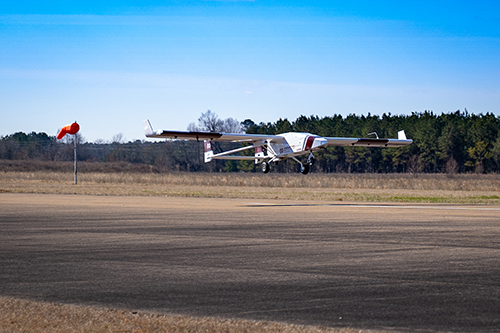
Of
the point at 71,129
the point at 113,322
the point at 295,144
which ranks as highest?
the point at 71,129

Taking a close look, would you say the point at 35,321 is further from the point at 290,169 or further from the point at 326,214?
the point at 290,169

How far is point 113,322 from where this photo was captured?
7379mm

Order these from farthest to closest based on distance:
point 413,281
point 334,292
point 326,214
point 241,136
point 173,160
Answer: point 173,160, point 241,136, point 326,214, point 413,281, point 334,292

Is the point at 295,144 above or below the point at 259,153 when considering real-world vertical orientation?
above

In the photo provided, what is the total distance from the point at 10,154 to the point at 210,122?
2136 inches

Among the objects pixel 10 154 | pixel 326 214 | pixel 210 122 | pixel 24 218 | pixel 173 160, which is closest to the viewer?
pixel 24 218

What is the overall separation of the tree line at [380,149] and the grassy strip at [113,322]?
3994 inches

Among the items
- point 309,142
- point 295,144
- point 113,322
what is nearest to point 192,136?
point 295,144

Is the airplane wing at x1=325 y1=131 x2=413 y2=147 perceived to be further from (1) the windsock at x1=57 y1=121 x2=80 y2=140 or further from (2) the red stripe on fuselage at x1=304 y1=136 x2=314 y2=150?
(1) the windsock at x1=57 y1=121 x2=80 y2=140

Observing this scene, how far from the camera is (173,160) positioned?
165m

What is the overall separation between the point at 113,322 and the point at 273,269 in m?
4.39

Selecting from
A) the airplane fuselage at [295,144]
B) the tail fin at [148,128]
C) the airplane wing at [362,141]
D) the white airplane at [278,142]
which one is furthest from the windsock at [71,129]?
the airplane wing at [362,141]

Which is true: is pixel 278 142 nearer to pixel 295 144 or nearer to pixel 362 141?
pixel 295 144

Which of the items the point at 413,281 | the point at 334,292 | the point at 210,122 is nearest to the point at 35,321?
the point at 334,292
